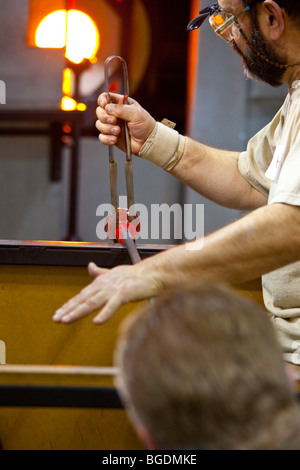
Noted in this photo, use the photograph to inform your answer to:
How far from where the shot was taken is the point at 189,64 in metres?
4.32

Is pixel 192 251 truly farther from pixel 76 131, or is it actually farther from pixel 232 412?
pixel 76 131

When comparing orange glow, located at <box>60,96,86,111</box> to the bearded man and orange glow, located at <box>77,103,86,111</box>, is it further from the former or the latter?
the bearded man

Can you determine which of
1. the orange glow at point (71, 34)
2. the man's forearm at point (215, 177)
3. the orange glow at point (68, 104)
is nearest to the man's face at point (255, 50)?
the man's forearm at point (215, 177)

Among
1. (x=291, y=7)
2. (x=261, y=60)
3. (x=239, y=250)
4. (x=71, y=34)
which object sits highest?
(x=71, y=34)

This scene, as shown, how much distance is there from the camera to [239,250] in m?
1.15

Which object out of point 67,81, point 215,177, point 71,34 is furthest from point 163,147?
point 67,81

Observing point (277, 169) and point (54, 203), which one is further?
point (54, 203)

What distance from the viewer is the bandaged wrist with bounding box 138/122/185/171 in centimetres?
159

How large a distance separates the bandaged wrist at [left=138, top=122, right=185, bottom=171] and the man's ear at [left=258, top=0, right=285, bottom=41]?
1.18 ft

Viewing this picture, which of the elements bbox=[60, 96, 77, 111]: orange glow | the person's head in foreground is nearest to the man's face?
the person's head in foreground

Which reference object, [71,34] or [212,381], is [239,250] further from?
[71,34]

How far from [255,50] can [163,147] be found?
338mm

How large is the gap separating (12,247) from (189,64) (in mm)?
3113
